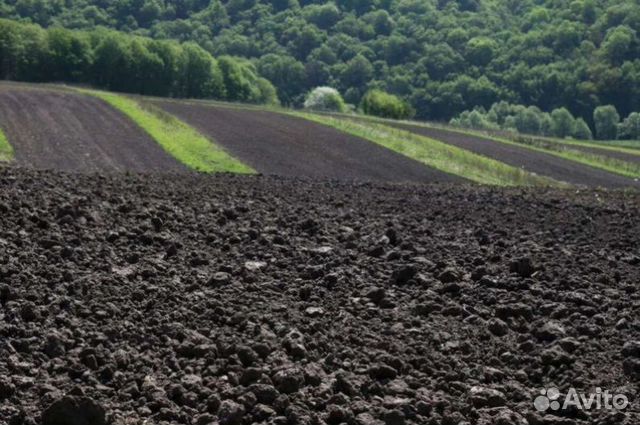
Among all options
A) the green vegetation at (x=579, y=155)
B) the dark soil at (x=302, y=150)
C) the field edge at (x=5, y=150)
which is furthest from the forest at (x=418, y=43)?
the field edge at (x=5, y=150)

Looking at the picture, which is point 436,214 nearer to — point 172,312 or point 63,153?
point 172,312

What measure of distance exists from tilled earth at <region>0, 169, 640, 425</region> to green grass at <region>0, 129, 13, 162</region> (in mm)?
10626

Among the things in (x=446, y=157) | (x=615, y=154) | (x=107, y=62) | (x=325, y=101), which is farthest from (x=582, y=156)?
(x=325, y=101)

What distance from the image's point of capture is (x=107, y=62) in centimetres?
10456

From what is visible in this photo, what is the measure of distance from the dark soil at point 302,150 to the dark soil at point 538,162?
669 centimetres

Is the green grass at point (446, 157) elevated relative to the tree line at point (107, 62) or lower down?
lower down

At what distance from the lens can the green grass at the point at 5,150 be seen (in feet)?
103

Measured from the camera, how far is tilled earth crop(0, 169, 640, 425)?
29.9 ft

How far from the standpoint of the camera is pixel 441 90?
156 metres

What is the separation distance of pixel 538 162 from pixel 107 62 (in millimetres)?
65065

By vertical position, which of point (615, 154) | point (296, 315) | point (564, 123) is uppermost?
point (296, 315)

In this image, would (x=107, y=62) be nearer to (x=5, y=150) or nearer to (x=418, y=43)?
(x=5, y=150)

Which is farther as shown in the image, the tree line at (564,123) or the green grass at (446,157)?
the tree line at (564,123)

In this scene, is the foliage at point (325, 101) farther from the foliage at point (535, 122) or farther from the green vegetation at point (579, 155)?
the green vegetation at point (579, 155)
